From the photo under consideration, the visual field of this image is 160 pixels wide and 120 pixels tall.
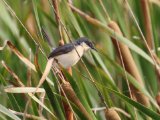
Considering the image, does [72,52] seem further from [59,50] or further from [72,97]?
[72,97]

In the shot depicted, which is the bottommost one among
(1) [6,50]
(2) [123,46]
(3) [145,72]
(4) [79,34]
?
(3) [145,72]

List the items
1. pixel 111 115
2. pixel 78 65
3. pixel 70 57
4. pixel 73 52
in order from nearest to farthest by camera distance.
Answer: pixel 111 115 → pixel 70 57 → pixel 73 52 → pixel 78 65

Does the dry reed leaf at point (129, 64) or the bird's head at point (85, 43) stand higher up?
the bird's head at point (85, 43)

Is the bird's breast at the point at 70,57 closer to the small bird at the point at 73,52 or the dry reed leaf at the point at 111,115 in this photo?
the small bird at the point at 73,52

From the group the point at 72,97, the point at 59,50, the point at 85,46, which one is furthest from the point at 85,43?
the point at 72,97

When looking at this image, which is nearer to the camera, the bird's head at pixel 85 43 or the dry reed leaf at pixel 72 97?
the dry reed leaf at pixel 72 97

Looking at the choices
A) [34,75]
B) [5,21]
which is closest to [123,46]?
[34,75]

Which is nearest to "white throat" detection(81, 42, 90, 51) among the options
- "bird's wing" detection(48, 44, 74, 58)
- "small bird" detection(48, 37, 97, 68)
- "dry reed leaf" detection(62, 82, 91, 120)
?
"small bird" detection(48, 37, 97, 68)

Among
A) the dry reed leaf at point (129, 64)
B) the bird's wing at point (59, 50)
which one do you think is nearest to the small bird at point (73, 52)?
the bird's wing at point (59, 50)

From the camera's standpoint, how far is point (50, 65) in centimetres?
159

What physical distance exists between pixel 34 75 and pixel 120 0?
0.79m

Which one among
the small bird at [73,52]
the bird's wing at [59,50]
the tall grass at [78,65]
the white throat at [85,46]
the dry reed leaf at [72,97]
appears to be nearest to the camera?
the dry reed leaf at [72,97]

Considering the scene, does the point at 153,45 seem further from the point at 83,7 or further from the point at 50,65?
the point at 50,65

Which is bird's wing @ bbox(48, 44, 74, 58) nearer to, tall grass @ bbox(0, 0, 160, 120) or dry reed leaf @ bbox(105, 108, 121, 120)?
tall grass @ bbox(0, 0, 160, 120)
